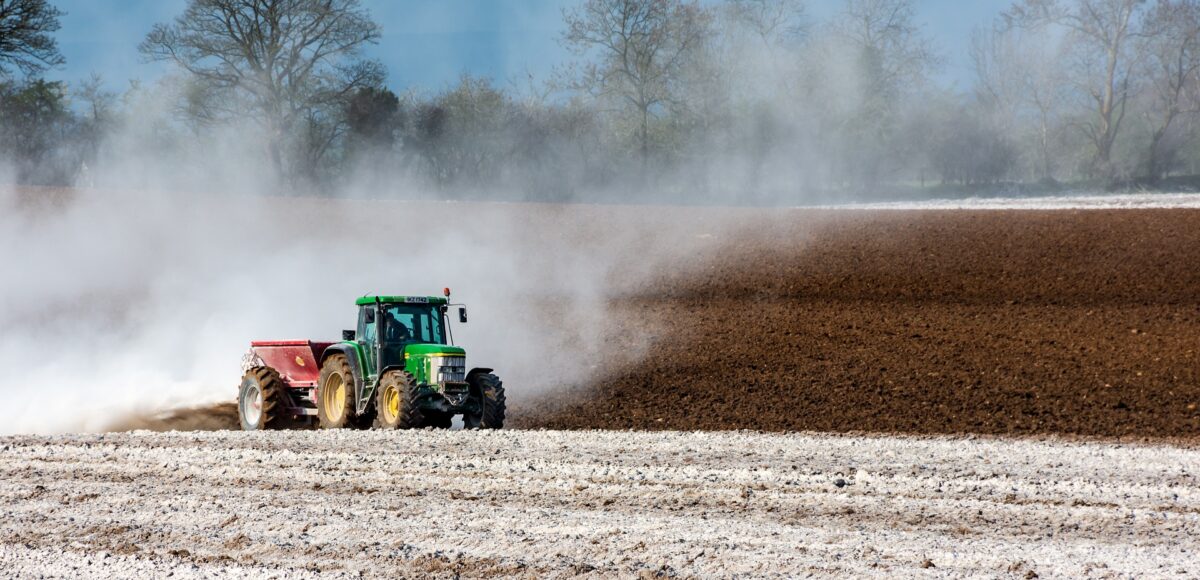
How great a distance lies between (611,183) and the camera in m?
50.8

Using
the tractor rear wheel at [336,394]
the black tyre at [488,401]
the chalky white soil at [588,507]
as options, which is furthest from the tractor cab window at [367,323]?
the chalky white soil at [588,507]

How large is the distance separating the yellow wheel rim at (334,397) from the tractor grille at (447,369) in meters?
1.83

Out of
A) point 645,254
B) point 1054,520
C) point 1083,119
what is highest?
point 1083,119

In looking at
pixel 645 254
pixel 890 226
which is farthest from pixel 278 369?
pixel 890 226

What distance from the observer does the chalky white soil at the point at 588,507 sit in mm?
7609

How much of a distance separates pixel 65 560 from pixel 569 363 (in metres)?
12.7

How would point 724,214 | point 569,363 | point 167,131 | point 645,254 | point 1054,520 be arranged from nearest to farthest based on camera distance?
point 1054,520 → point 569,363 → point 645,254 → point 724,214 → point 167,131

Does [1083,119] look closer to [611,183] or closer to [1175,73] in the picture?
[1175,73]

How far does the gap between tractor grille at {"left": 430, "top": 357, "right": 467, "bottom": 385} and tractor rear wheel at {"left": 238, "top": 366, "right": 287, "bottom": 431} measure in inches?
119

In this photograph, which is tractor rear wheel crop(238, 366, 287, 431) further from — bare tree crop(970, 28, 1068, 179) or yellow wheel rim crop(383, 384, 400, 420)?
bare tree crop(970, 28, 1068, 179)

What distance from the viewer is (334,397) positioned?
51.8 ft

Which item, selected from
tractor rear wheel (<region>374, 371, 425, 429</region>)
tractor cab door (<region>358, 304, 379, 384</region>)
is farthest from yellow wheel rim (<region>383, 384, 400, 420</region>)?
Answer: tractor cab door (<region>358, 304, 379, 384</region>)

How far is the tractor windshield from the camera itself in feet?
49.2

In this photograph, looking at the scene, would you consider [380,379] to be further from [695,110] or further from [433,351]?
[695,110]
